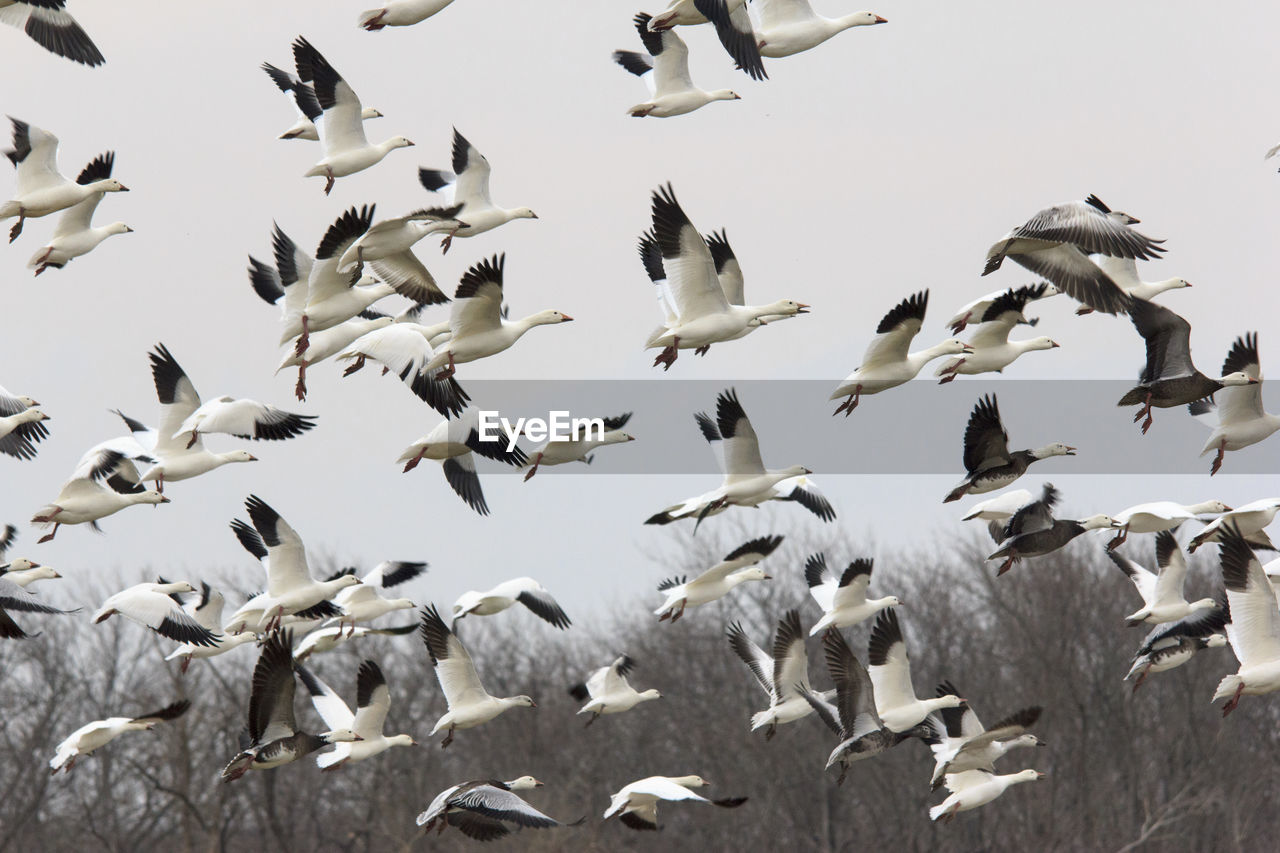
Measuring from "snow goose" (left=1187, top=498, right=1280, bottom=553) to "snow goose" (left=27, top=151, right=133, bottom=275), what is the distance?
35.5 feet

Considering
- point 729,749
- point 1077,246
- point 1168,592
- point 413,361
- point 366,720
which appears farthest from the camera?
point 729,749

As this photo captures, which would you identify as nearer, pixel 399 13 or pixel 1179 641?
pixel 399 13

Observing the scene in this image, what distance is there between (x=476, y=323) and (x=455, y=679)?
13.6ft

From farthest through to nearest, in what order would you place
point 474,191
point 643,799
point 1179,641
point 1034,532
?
point 474,191 → point 1179,641 → point 643,799 → point 1034,532

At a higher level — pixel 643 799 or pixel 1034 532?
pixel 1034 532

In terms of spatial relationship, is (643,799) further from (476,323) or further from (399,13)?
(399,13)

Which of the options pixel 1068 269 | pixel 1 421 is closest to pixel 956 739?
pixel 1068 269

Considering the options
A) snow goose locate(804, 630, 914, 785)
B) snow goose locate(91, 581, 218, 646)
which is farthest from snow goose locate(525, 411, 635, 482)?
snow goose locate(91, 581, 218, 646)

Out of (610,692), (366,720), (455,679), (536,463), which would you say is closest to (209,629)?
(366,720)

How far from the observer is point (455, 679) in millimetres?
17359

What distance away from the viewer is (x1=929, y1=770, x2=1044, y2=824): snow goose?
1706cm

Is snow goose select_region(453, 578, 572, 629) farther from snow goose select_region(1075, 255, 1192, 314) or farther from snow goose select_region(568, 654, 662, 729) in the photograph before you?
snow goose select_region(1075, 255, 1192, 314)

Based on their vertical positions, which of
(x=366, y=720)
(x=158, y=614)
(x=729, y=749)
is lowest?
(x=729, y=749)

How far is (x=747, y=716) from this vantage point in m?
43.6
